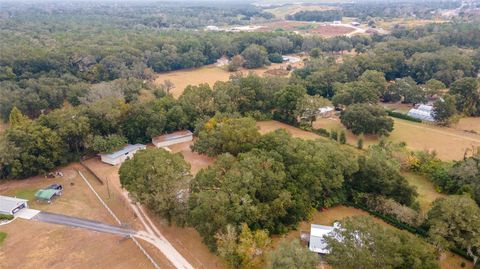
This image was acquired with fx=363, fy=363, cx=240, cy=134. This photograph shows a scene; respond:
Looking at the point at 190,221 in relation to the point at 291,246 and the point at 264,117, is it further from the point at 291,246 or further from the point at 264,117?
the point at 264,117

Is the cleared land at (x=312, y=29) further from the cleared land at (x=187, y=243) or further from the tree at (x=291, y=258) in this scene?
the tree at (x=291, y=258)

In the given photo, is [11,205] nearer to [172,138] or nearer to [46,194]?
[46,194]

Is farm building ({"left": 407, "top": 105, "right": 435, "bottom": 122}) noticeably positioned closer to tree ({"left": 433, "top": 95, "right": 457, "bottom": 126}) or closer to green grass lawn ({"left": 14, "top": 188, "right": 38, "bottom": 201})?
tree ({"left": 433, "top": 95, "right": 457, "bottom": 126})

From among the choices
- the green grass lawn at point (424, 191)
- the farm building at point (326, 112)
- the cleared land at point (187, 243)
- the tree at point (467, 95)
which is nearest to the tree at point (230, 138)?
the cleared land at point (187, 243)

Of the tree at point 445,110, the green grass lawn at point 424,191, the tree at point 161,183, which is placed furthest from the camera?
the tree at point 445,110

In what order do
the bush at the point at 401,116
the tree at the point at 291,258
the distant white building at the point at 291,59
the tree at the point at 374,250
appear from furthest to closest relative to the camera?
1. the distant white building at the point at 291,59
2. the bush at the point at 401,116
3. the tree at the point at 374,250
4. the tree at the point at 291,258

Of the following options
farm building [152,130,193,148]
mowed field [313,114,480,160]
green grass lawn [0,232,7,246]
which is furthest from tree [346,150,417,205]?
green grass lawn [0,232,7,246]
